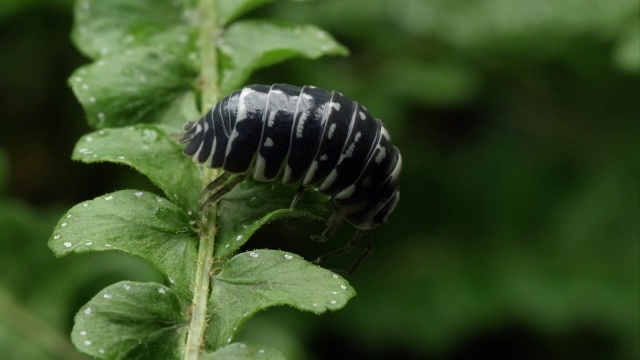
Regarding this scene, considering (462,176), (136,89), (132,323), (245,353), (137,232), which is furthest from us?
(462,176)

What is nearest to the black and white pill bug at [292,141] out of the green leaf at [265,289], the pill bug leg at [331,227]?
the pill bug leg at [331,227]

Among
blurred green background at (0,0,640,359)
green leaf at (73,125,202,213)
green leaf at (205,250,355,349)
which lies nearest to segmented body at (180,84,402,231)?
A: green leaf at (73,125,202,213)

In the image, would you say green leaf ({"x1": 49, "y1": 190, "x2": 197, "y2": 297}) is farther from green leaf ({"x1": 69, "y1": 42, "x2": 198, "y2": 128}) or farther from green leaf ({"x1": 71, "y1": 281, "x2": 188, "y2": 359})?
green leaf ({"x1": 69, "y1": 42, "x2": 198, "y2": 128})

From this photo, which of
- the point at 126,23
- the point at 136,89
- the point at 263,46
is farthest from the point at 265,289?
the point at 126,23

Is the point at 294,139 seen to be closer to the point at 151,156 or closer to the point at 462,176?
the point at 151,156

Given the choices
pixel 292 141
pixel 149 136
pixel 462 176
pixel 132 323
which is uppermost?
pixel 292 141
